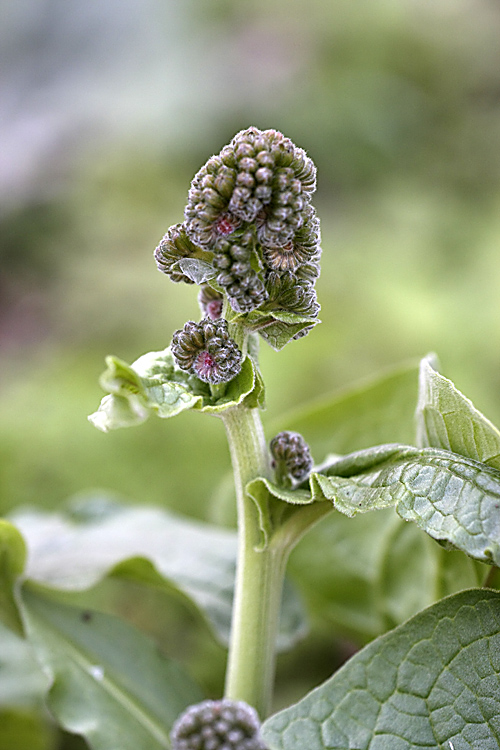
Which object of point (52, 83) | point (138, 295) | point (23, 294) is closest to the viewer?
point (138, 295)

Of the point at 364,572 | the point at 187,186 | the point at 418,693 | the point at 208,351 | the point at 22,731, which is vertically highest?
the point at 187,186

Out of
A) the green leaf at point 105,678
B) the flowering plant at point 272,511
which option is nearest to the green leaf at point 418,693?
the flowering plant at point 272,511

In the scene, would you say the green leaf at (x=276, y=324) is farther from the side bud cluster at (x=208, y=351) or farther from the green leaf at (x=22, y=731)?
the green leaf at (x=22, y=731)

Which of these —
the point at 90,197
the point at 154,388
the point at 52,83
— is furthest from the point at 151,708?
the point at 52,83

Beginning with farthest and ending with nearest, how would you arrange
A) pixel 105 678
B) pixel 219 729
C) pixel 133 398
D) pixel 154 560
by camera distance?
pixel 154 560 → pixel 105 678 → pixel 219 729 → pixel 133 398

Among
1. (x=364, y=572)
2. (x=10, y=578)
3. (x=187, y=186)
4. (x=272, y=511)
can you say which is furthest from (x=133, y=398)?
(x=187, y=186)

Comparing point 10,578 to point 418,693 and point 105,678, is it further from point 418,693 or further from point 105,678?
point 418,693

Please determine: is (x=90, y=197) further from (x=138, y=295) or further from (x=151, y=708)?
(x=151, y=708)
